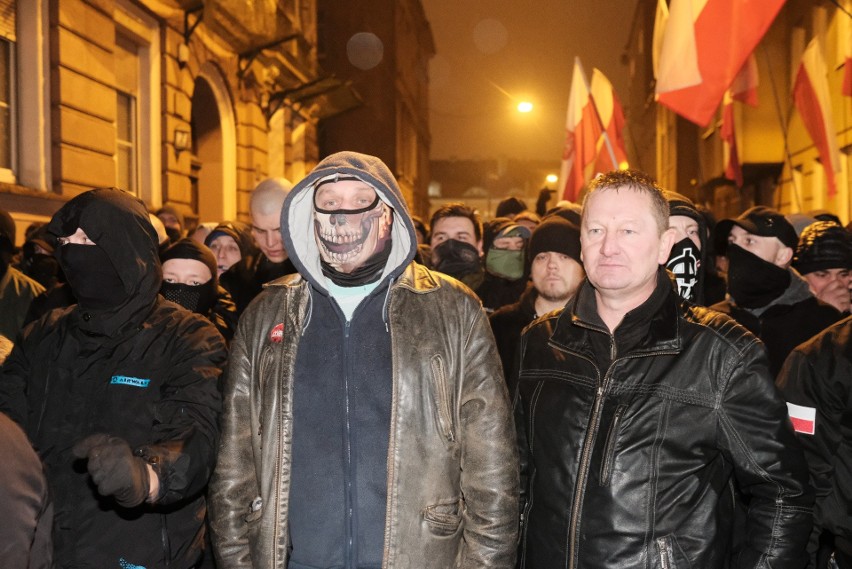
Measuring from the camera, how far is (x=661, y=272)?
271 centimetres

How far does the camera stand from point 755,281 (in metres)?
4.38

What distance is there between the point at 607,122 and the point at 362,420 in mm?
8769

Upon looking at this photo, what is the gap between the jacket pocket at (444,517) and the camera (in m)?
2.49

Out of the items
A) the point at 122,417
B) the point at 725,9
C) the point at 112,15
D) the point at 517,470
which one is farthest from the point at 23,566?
the point at 112,15

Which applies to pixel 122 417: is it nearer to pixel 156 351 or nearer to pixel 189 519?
pixel 156 351

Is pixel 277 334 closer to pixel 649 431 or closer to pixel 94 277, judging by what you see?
pixel 94 277

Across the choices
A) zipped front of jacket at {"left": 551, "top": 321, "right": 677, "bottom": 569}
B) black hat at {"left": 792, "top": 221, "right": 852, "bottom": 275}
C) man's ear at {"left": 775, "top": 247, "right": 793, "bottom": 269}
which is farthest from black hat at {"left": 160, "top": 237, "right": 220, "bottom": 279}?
black hat at {"left": 792, "top": 221, "right": 852, "bottom": 275}

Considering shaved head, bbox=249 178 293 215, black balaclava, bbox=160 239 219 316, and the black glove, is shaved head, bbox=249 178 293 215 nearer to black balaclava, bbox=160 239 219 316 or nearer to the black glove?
black balaclava, bbox=160 239 219 316

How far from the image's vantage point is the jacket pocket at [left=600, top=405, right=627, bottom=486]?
97.8 inches

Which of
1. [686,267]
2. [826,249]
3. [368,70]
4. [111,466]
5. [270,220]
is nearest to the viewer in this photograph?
[111,466]

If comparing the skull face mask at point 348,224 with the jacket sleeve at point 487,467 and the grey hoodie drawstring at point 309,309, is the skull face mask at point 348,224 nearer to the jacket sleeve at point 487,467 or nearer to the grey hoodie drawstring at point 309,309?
the grey hoodie drawstring at point 309,309

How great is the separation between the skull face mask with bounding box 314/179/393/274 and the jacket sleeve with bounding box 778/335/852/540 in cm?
157

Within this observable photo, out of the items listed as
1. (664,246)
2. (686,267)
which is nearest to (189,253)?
(686,267)

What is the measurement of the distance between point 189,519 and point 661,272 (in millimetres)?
1797
